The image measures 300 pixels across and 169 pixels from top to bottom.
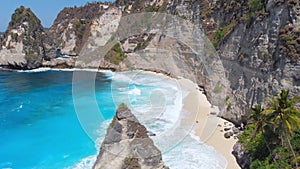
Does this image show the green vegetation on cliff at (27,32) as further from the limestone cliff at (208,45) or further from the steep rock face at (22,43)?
the limestone cliff at (208,45)

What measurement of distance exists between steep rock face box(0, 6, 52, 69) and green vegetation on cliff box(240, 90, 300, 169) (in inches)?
2638

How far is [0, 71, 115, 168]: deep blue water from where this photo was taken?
22969 mm

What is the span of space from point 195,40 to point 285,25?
24.2 m

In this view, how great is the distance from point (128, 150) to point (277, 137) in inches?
402

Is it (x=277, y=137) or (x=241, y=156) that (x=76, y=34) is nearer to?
(x=241, y=156)

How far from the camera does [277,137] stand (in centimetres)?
1786

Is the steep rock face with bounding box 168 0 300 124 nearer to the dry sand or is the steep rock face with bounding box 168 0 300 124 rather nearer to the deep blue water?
the dry sand

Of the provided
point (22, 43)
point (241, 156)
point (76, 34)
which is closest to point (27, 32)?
point (22, 43)

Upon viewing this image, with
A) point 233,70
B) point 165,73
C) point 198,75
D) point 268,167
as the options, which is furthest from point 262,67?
point 165,73

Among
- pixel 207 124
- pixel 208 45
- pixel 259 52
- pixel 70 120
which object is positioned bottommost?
pixel 70 120

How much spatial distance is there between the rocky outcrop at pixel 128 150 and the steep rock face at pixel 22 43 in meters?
60.6

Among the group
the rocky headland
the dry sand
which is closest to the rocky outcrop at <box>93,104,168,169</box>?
the dry sand

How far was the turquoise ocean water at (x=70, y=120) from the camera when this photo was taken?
21.8m

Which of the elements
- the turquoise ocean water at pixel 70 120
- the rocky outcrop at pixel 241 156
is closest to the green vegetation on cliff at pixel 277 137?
the rocky outcrop at pixel 241 156
